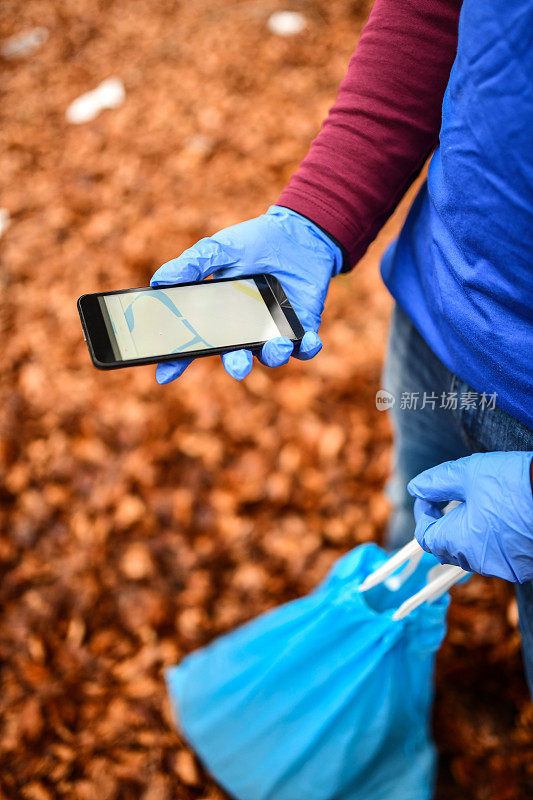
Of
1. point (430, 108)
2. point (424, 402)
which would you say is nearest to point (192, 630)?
point (424, 402)

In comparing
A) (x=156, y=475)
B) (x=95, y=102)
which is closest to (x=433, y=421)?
(x=156, y=475)

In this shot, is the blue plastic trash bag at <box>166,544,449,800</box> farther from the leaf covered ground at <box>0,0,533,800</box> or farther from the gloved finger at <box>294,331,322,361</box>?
the gloved finger at <box>294,331,322,361</box>

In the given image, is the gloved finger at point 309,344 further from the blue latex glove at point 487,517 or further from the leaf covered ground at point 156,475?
the leaf covered ground at point 156,475

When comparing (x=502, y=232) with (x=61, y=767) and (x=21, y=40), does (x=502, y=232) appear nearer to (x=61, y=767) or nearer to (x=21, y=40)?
(x=61, y=767)

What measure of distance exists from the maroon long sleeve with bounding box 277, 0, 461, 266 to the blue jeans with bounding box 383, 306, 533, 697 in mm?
267

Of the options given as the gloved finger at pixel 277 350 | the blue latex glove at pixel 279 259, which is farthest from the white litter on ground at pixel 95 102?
the gloved finger at pixel 277 350

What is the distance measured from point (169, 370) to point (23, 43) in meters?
4.12

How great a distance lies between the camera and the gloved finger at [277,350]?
39.6 inches

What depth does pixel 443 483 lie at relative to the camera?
3.14 feet

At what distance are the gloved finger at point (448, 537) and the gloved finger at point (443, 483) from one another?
0.09 feet

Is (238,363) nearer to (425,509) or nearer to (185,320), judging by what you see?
(185,320)

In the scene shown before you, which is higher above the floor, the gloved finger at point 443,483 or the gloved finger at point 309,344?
the gloved finger at point 309,344

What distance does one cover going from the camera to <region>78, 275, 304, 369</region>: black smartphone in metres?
1.01

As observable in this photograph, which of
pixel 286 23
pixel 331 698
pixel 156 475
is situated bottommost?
pixel 331 698
